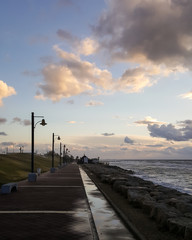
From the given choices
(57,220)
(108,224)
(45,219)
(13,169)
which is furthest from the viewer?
(13,169)

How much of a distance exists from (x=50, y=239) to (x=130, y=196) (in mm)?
6738

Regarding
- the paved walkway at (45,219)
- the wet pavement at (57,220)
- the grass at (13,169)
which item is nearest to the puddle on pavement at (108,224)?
the wet pavement at (57,220)

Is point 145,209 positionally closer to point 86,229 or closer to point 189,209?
point 189,209

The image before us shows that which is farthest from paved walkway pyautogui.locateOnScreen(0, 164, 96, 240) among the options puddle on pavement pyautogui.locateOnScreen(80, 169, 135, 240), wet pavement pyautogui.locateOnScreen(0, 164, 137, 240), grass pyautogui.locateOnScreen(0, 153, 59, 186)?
grass pyautogui.locateOnScreen(0, 153, 59, 186)

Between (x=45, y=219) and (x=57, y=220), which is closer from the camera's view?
(x=57, y=220)

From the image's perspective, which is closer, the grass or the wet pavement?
the wet pavement

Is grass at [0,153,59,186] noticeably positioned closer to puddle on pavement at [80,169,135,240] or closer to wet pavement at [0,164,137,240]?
wet pavement at [0,164,137,240]

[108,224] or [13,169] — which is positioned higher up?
[108,224]

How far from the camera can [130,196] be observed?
42.8 ft

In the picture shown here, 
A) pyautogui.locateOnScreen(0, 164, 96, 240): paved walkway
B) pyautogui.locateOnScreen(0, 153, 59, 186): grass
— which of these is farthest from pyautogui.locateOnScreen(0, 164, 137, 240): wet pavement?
pyautogui.locateOnScreen(0, 153, 59, 186): grass

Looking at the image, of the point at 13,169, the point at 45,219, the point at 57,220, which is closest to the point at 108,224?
the point at 57,220

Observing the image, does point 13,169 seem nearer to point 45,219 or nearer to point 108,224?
point 45,219

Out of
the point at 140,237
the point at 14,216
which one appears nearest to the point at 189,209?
the point at 140,237

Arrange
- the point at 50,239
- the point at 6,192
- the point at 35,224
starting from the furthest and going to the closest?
the point at 6,192 < the point at 35,224 < the point at 50,239
